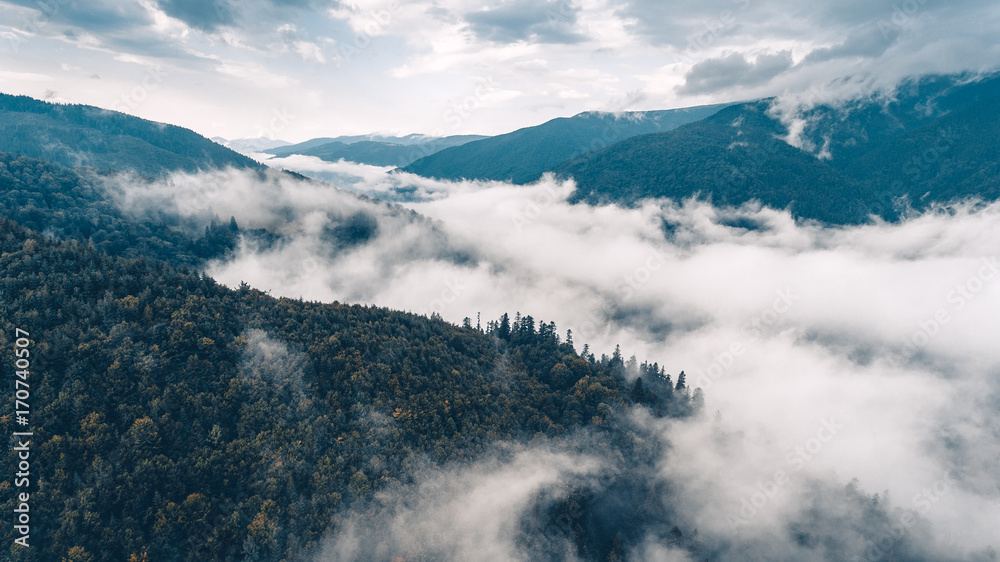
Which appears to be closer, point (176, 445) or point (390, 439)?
point (176, 445)

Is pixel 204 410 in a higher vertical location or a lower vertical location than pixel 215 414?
higher

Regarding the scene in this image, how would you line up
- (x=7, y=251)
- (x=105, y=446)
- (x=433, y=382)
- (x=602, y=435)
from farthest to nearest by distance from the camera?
(x=602, y=435) < (x=433, y=382) < (x=7, y=251) < (x=105, y=446)

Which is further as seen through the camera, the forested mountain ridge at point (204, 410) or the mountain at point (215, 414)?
the mountain at point (215, 414)

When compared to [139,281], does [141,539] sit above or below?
below

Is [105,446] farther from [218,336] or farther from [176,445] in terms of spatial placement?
[218,336]

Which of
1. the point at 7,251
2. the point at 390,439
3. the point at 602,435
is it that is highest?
the point at 7,251

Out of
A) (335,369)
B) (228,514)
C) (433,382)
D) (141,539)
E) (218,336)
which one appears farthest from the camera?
(433,382)

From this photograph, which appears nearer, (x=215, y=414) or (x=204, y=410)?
(x=204, y=410)

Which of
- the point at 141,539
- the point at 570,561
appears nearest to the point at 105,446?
the point at 141,539

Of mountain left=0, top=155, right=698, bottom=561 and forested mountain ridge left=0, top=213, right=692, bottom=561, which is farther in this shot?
mountain left=0, top=155, right=698, bottom=561
